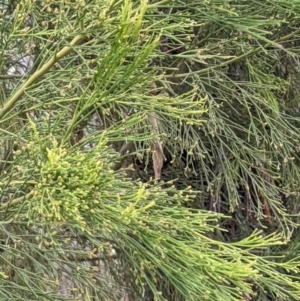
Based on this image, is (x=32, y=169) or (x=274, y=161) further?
(x=274, y=161)

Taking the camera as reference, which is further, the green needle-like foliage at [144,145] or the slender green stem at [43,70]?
the slender green stem at [43,70]

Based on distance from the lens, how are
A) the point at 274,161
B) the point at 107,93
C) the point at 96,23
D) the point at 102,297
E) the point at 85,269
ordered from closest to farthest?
1. the point at 107,93
2. the point at 96,23
3. the point at 85,269
4. the point at 102,297
5. the point at 274,161

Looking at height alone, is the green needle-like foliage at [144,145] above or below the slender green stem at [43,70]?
below

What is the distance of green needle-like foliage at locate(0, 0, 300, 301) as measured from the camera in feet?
6.01

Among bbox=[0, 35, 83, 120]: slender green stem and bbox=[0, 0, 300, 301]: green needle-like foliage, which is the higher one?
bbox=[0, 35, 83, 120]: slender green stem

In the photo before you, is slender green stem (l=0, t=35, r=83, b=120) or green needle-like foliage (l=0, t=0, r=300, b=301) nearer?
green needle-like foliage (l=0, t=0, r=300, b=301)

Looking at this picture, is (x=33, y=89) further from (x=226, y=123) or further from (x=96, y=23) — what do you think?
(x=226, y=123)

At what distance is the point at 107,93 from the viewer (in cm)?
181

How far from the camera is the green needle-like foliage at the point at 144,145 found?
72.1 inches

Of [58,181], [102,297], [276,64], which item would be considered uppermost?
[58,181]

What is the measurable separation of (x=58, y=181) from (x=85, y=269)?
4.49 ft

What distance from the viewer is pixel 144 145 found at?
135 inches

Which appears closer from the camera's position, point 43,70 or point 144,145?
point 43,70

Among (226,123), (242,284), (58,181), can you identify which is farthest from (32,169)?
(226,123)
